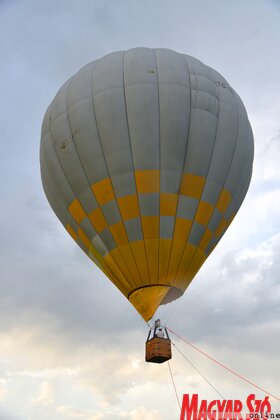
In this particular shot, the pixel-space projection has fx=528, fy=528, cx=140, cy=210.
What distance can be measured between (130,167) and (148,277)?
2946 millimetres

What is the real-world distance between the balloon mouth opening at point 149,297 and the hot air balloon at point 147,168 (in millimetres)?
28

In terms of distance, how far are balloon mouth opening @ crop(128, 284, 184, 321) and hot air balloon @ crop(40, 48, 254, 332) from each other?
28mm

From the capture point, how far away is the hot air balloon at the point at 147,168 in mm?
13977

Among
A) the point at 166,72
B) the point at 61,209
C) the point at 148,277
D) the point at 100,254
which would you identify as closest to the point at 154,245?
the point at 148,277

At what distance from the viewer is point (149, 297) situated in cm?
1406

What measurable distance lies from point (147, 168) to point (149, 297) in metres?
3.43

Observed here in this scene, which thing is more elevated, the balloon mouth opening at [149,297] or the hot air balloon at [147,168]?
the hot air balloon at [147,168]

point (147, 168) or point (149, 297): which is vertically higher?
point (147, 168)

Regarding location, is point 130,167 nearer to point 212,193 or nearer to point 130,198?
point 130,198

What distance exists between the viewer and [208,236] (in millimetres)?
14742

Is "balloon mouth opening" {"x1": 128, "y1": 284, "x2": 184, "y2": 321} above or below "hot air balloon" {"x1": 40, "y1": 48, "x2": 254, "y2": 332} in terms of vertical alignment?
below

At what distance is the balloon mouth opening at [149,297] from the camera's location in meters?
14.0

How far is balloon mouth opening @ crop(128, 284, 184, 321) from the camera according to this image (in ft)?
46.0

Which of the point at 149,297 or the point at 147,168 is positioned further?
the point at 149,297
